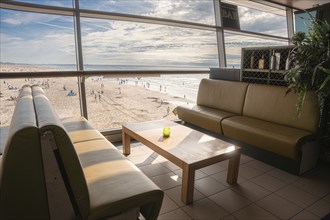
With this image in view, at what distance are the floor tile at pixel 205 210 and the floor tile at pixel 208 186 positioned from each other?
0.17 metres

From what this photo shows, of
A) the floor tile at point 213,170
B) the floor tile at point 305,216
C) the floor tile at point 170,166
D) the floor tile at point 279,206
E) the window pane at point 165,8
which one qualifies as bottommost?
the floor tile at point 305,216

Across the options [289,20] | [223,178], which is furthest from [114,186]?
[289,20]

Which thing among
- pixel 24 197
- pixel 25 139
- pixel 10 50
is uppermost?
pixel 10 50

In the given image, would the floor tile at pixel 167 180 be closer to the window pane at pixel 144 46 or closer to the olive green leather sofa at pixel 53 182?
the olive green leather sofa at pixel 53 182

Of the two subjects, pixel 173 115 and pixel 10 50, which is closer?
pixel 10 50

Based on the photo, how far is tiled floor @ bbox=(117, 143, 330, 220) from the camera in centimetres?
193

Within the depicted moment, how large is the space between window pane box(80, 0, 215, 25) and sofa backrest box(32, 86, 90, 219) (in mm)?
2560

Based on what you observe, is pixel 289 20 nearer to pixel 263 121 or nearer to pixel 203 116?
pixel 263 121

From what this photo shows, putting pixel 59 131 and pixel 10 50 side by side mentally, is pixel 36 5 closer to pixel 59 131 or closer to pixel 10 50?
pixel 10 50

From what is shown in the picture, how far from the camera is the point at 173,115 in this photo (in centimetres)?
454

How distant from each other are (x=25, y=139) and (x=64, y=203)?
0.46 metres

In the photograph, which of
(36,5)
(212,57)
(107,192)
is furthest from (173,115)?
(107,192)

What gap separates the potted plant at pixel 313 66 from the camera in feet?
7.61

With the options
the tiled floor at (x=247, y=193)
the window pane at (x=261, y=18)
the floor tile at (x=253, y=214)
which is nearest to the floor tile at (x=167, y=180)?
the tiled floor at (x=247, y=193)
